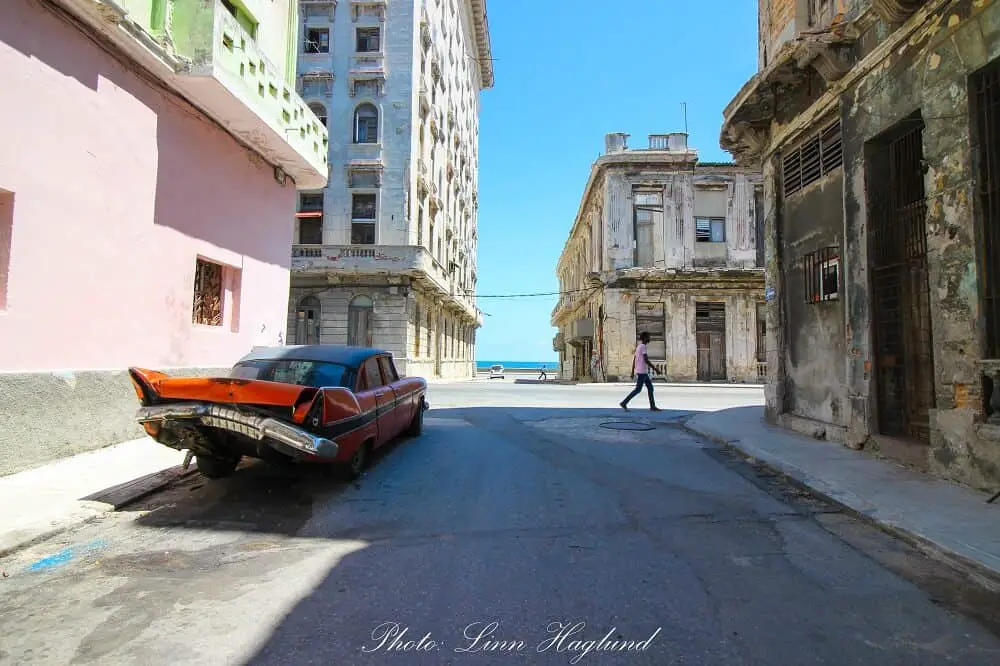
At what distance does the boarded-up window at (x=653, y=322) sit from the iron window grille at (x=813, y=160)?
63.6 feet

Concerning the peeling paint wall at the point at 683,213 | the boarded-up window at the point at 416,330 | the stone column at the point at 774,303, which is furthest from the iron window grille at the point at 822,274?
the boarded-up window at the point at 416,330

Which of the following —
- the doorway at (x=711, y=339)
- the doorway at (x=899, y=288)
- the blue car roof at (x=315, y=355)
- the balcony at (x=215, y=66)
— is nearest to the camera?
the blue car roof at (x=315, y=355)

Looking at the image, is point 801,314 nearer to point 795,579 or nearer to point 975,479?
point 975,479

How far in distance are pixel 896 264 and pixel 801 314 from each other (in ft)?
7.39

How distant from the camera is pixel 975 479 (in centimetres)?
543

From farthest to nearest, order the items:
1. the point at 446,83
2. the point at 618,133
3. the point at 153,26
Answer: the point at 446,83
the point at 618,133
the point at 153,26

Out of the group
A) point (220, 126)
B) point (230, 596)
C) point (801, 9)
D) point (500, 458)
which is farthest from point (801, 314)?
point (220, 126)

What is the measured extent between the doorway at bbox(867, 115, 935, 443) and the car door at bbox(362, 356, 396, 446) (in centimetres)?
613

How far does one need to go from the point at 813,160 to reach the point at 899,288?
2718 millimetres

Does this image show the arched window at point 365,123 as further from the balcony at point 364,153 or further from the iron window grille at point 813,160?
the iron window grille at point 813,160

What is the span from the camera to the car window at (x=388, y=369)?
7.56m

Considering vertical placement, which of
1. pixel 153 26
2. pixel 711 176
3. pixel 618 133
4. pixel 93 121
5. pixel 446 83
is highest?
pixel 446 83

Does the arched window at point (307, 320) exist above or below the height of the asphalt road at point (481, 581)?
above

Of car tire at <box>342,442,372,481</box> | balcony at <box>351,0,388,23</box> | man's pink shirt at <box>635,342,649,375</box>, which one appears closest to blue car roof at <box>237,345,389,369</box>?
car tire at <box>342,442,372,481</box>
